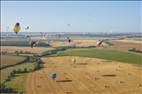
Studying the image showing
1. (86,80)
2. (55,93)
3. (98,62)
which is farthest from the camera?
(98,62)

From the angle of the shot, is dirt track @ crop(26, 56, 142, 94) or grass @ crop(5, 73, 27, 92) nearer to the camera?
dirt track @ crop(26, 56, 142, 94)

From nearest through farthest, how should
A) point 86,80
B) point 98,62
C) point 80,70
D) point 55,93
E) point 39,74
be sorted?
point 55,93, point 86,80, point 39,74, point 80,70, point 98,62

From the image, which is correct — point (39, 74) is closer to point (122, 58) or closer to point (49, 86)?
point (49, 86)

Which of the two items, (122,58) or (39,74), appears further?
(122,58)

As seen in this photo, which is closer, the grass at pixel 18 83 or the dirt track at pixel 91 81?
the dirt track at pixel 91 81

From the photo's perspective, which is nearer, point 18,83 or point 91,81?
point 18,83

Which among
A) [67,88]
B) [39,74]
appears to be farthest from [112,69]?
[67,88]

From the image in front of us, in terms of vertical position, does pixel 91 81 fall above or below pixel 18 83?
above
